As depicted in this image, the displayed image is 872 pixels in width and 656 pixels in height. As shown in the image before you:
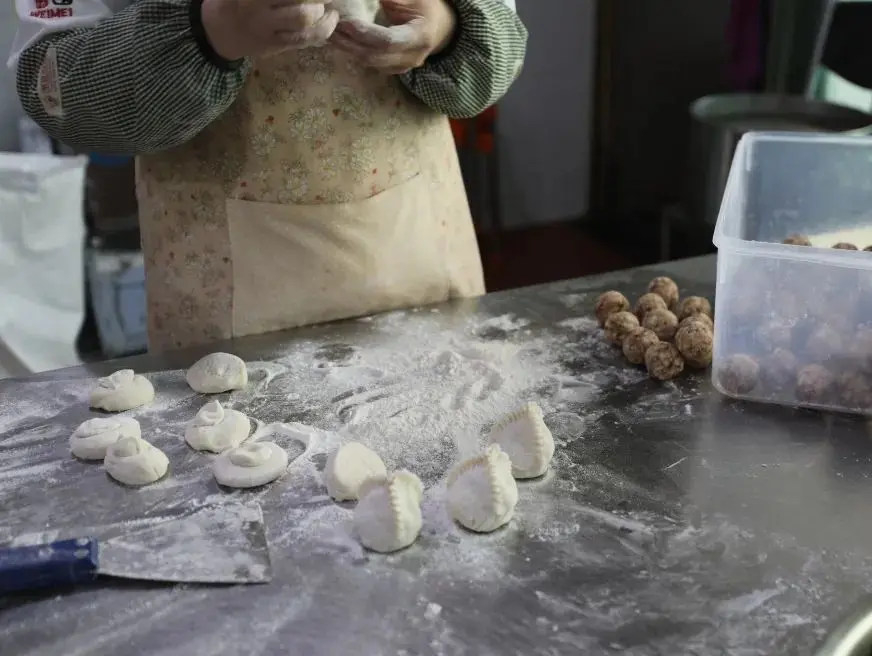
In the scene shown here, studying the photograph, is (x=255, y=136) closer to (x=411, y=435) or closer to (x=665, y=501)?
(x=411, y=435)

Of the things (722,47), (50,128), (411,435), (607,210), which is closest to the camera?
(411,435)

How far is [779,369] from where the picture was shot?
2.92 ft

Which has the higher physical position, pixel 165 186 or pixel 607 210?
pixel 165 186

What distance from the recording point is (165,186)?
40.4 inches

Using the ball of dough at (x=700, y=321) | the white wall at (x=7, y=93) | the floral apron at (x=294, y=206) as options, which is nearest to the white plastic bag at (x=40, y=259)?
the white wall at (x=7, y=93)

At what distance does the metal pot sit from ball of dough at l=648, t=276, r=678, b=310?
0.95 meters

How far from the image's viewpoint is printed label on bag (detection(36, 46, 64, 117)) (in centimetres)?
93

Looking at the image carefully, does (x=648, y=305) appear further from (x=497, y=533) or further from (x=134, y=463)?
(x=134, y=463)

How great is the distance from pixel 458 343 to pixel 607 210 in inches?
91.2

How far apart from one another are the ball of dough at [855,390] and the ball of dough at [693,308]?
0.19 m

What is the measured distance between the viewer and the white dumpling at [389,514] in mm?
671

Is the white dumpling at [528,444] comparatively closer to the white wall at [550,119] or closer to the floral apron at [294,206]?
the floral apron at [294,206]

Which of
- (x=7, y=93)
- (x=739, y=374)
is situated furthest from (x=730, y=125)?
(x=7, y=93)

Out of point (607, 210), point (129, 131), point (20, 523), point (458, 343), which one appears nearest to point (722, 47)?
point (607, 210)
